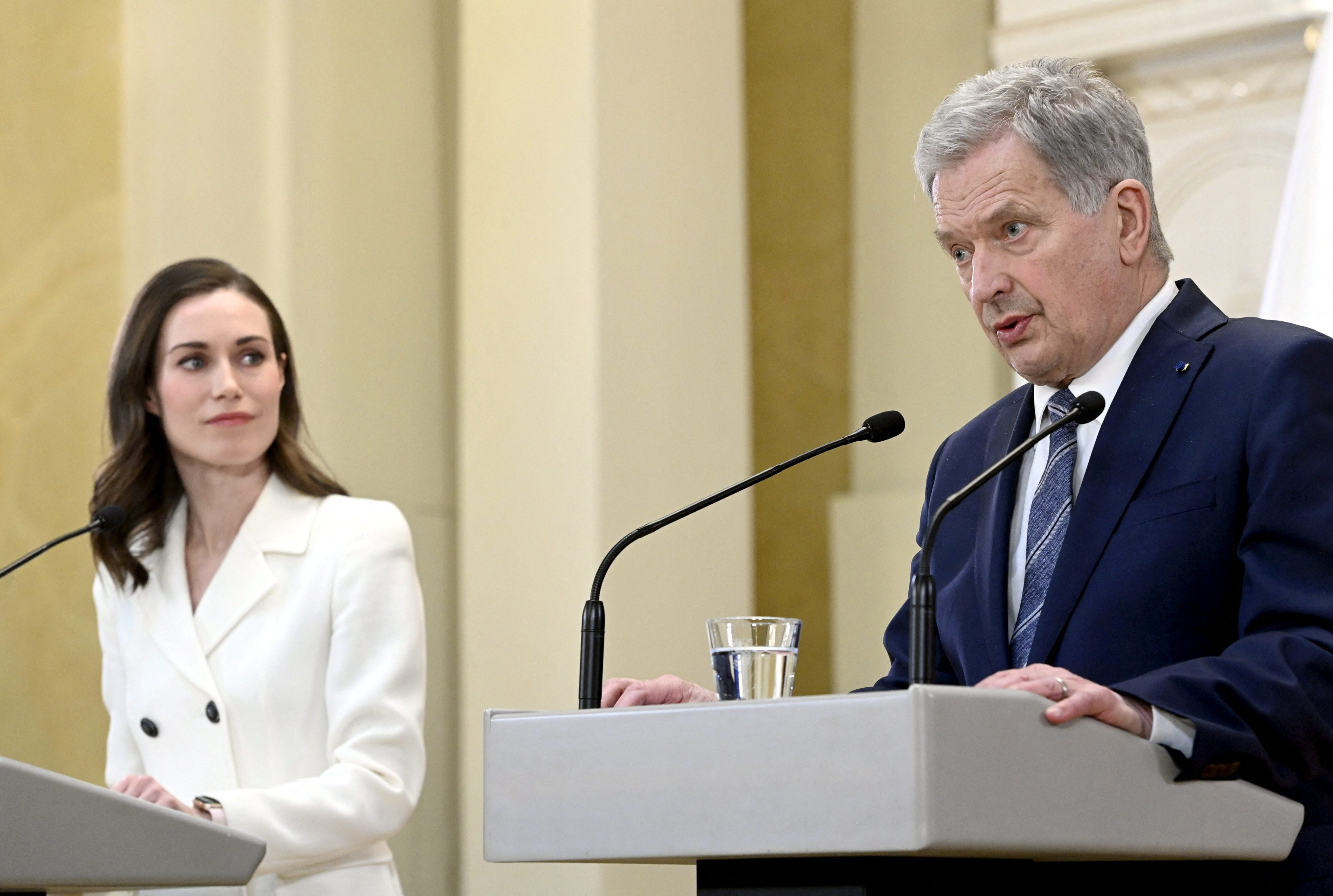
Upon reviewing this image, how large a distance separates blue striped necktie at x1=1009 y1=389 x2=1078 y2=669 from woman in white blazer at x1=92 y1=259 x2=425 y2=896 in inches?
52.4

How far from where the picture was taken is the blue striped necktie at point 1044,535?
2.08m

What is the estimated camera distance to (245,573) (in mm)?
3180

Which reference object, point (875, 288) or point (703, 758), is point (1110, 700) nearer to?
point (703, 758)

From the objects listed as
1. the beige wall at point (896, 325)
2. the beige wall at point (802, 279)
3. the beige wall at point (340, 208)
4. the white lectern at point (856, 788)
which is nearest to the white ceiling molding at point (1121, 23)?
the beige wall at point (896, 325)

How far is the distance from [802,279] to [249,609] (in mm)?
3019

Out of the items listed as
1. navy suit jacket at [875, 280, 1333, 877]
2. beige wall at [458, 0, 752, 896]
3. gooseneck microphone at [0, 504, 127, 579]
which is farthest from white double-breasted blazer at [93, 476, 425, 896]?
beige wall at [458, 0, 752, 896]

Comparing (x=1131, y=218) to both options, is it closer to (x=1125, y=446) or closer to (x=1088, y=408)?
(x=1125, y=446)

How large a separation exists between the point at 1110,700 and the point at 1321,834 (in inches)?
17.3

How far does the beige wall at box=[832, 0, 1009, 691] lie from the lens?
544 centimetres

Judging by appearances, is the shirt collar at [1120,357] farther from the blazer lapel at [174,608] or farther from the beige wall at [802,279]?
the beige wall at [802,279]

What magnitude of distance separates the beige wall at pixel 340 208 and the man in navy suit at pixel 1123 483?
292cm

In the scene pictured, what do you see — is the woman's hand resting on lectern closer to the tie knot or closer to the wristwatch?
the wristwatch

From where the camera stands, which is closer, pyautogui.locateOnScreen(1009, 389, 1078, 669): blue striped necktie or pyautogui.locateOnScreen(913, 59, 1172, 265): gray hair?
pyautogui.locateOnScreen(1009, 389, 1078, 669): blue striped necktie

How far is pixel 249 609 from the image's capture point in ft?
10.3
